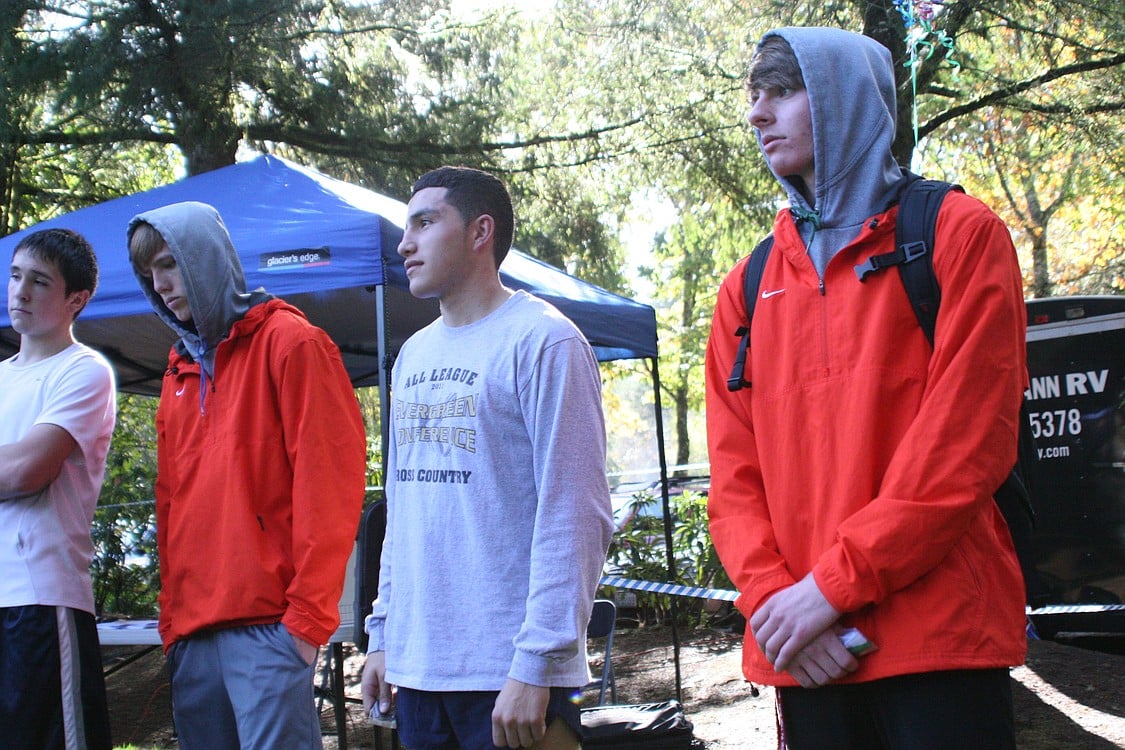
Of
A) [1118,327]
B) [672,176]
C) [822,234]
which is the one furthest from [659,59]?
[822,234]

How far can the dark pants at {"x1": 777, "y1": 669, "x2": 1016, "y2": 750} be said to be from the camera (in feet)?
5.25

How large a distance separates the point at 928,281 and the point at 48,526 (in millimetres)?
2461

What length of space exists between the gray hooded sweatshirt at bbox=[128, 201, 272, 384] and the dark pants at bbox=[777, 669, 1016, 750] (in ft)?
6.02

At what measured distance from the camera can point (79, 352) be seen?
3.15 meters

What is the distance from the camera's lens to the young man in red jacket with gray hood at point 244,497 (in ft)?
8.11

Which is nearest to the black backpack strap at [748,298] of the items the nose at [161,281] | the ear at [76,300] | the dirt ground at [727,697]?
the nose at [161,281]

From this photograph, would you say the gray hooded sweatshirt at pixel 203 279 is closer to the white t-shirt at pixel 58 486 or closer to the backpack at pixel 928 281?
the white t-shirt at pixel 58 486

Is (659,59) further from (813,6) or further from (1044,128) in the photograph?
(1044,128)

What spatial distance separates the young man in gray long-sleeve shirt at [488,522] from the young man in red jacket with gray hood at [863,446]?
328 millimetres

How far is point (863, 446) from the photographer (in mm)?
1732

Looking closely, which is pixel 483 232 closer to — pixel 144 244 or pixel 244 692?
pixel 144 244

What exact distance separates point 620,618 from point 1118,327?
16.9 feet

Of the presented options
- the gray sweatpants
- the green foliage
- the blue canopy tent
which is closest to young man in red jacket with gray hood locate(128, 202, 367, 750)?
the gray sweatpants

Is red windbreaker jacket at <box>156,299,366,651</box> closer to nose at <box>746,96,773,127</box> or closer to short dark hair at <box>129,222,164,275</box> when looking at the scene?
short dark hair at <box>129,222,164,275</box>
